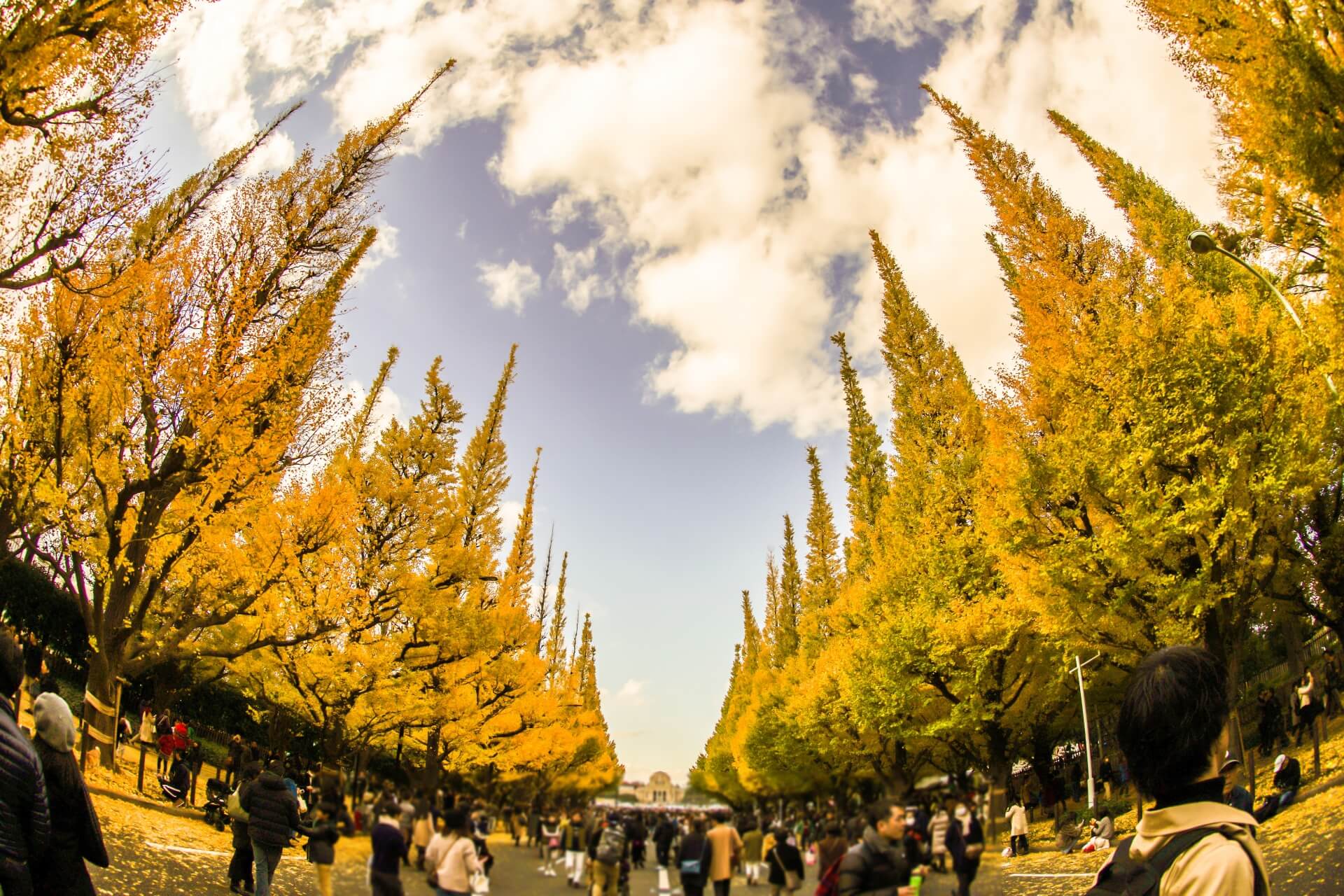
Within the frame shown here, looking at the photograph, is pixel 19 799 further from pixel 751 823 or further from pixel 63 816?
pixel 751 823

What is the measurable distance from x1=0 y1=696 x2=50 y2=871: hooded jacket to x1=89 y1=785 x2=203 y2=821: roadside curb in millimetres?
9625

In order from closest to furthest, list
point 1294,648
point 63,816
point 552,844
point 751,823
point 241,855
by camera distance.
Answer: point 63,816
point 241,855
point 751,823
point 1294,648
point 552,844

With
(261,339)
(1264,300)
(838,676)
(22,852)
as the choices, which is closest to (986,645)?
(838,676)

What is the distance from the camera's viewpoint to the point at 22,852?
7.79ft

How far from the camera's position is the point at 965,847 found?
4609mm

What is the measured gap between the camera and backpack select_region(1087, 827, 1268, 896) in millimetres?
1334

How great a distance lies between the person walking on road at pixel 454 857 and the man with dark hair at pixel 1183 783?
174 inches

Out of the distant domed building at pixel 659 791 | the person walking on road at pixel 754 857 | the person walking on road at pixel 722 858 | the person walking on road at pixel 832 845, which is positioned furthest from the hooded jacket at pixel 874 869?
the distant domed building at pixel 659 791

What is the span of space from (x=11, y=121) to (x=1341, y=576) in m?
20.2

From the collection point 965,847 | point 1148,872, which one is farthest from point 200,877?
point 1148,872

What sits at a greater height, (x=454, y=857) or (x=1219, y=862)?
(x=1219, y=862)

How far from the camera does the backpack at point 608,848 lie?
377 inches

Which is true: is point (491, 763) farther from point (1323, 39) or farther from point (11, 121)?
point (1323, 39)

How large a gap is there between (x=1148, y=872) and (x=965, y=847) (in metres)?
3.83
